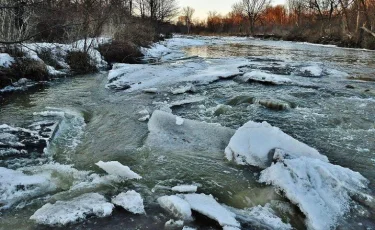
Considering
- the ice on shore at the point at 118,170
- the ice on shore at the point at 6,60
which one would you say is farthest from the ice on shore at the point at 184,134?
the ice on shore at the point at 6,60

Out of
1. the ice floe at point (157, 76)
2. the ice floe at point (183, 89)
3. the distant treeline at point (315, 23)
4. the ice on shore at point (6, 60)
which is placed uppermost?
the distant treeline at point (315, 23)

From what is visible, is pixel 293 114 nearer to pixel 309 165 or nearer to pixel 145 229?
pixel 309 165

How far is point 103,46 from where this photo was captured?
480 inches

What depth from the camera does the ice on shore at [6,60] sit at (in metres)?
7.86

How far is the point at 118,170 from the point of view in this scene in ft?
11.5

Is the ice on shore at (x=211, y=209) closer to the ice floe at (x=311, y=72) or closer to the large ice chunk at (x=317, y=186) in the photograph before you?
the large ice chunk at (x=317, y=186)

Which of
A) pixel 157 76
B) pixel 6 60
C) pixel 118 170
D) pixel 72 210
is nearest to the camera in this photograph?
pixel 72 210

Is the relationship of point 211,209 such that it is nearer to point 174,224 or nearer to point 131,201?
point 174,224

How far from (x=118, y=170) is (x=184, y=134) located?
4.61 ft

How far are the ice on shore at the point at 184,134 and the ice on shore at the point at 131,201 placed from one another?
49.6 inches

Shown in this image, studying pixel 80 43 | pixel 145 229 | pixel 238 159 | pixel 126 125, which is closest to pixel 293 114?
pixel 238 159

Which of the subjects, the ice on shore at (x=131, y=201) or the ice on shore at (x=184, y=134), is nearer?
the ice on shore at (x=131, y=201)

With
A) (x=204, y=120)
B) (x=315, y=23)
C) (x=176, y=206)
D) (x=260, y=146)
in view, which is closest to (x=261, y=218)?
(x=176, y=206)

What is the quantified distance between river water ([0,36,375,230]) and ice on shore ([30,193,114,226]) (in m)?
0.07
